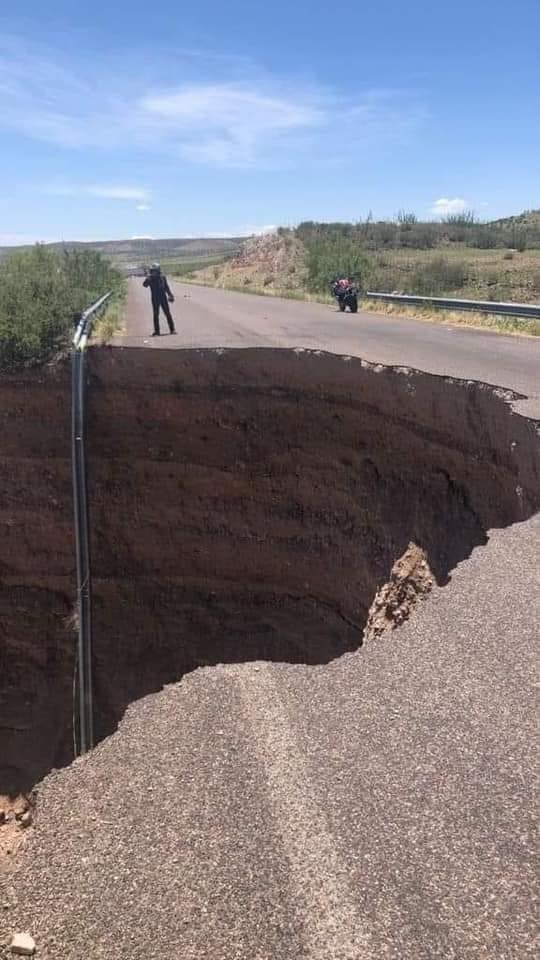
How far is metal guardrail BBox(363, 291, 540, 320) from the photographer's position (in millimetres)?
20016

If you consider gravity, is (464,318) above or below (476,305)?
below

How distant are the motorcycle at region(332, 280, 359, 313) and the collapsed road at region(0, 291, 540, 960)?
1444cm

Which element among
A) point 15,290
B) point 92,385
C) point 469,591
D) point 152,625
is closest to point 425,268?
point 15,290

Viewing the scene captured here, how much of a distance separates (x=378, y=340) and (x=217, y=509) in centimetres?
742

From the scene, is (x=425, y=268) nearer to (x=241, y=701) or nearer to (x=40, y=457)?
(x=40, y=457)

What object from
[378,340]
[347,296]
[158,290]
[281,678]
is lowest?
[281,678]

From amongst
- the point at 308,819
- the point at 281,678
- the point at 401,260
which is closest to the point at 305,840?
the point at 308,819

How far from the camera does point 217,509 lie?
11719mm

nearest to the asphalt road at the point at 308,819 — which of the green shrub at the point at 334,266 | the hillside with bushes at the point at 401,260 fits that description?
the hillside with bushes at the point at 401,260

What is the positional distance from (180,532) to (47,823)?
8244 mm

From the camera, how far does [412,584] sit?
24.8ft

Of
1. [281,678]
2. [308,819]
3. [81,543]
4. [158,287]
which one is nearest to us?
[308,819]

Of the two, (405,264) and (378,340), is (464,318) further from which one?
(405,264)

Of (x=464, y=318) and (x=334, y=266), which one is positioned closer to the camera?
(x=464, y=318)
